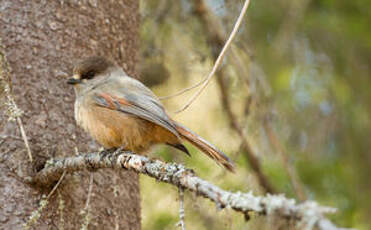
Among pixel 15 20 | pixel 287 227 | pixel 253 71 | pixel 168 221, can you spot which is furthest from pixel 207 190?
pixel 168 221

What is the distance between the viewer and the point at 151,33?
5480 millimetres

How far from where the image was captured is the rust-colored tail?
305cm

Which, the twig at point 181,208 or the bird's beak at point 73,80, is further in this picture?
the bird's beak at point 73,80

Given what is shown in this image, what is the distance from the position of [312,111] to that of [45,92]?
3337 mm

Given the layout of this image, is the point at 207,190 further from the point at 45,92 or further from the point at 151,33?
the point at 151,33

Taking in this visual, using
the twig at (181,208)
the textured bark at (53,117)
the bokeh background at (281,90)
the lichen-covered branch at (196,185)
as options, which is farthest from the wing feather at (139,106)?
the bokeh background at (281,90)

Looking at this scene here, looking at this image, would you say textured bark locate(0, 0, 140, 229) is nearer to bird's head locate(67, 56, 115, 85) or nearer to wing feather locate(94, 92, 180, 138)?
bird's head locate(67, 56, 115, 85)

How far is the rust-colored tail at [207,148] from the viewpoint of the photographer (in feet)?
10.00

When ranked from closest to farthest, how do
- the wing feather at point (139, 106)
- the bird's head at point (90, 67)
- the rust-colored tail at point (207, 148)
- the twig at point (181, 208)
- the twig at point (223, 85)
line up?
1. the twig at point (181, 208)
2. the rust-colored tail at point (207, 148)
3. the wing feather at point (139, 106)
4. the bird's head at point (90, 67)
5. the twig at point (223, 85)

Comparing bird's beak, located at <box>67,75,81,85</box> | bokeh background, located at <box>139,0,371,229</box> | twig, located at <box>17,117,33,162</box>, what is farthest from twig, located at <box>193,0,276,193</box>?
twig, located at <box>17,117,33,162</box>

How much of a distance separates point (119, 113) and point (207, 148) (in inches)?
27.3

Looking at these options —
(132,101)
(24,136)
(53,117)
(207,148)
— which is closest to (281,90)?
(132,101)

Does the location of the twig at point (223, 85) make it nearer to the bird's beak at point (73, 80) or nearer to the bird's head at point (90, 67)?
the bird's head at point (90, 67)

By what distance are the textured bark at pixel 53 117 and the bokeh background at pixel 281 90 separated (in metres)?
1.44
